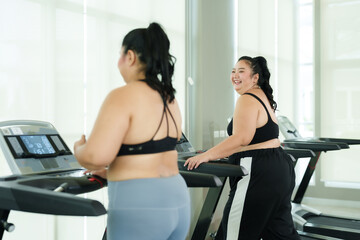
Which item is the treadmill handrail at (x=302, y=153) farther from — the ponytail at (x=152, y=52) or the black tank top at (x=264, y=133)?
the ponytail at (x=152, y=52)

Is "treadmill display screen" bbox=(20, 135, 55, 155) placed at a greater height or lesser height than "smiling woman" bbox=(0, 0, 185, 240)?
lesser

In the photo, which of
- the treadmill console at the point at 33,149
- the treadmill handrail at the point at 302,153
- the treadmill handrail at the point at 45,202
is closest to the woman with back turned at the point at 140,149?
the treadmill handrail at the point at 45,202

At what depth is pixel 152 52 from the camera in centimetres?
154

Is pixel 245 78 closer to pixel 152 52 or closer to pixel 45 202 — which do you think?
pixel 152 52

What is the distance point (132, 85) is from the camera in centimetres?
151

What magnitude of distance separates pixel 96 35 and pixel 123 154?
180cm

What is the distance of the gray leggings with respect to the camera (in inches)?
57.7

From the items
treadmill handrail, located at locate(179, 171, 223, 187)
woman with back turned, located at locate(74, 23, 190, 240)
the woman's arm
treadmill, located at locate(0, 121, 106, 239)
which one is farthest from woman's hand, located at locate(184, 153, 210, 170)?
the woman's arm

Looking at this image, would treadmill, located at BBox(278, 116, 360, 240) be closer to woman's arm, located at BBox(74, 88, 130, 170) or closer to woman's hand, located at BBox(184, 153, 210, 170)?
woman's hand, located at BBox(184, 153, 210, 170)

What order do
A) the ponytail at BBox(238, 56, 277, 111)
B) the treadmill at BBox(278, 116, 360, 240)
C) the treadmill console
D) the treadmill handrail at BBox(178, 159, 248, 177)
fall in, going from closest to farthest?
the treadmill console
the treadmill handrail at BBox(178, 159, 248, 177)
the ponytail at BBox(238, 56, 277, 111)
the treadmill at BBox(278, 116, 360, 240)

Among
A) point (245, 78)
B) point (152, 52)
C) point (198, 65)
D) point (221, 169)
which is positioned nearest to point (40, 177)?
point (152, 52)

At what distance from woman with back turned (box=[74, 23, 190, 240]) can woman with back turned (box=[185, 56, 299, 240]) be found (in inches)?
44.0

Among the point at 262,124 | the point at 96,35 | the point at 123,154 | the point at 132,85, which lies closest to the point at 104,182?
the point at 123,154

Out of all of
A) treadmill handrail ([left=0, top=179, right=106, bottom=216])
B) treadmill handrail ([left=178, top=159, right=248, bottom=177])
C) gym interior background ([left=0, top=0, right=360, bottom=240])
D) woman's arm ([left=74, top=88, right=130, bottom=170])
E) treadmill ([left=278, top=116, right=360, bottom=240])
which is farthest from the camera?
treadmill ([left=278, top=116, right=360, bottom=240])
